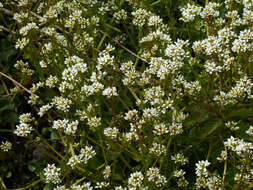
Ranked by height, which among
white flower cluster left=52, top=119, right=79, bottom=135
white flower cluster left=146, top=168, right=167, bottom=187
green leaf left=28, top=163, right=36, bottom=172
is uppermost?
white flower cluster left=52, top=119, right=79, bottom=135

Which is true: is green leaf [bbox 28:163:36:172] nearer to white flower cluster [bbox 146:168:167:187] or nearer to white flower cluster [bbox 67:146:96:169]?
white flower cluster [bbox 67:146:96:169]

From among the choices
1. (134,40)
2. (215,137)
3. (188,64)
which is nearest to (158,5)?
(134,40)

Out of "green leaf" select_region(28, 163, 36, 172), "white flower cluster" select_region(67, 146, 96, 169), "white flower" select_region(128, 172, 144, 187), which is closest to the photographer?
"white flower" select_region(128, 172, 144, 187)

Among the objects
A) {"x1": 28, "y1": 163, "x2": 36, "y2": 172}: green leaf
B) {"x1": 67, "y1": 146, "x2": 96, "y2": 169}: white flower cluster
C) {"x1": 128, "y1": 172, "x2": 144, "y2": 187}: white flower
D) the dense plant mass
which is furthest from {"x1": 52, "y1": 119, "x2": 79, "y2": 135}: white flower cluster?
{"x1": 28, "y1": 163, "x2": 36, "y2": 172}: green leaf

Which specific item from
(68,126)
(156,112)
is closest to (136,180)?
(156,112)

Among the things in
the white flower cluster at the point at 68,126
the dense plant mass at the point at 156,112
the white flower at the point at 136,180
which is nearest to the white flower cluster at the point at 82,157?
the dense plant mass at the point at 156,112

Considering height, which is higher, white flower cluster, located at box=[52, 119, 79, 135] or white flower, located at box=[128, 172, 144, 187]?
white flower cluster, located at box=[52, 119, 79, 135]

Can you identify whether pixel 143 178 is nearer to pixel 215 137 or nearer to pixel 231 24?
pixel 215 137

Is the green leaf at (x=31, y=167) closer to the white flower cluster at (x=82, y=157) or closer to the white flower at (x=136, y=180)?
the white flower cluster at (x=82, y=157)

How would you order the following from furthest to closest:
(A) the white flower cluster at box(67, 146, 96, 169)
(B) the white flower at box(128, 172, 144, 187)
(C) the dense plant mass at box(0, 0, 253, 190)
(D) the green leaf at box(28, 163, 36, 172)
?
(D) the green leaf at box(28, 163, 36, 172)
(A) the white flower cluster at box(67, 146, 96, 169)
(C) the dense plant mass at box(0, 0, 253, 190)
(B) the white flower at box(128, 172, 144, 187)

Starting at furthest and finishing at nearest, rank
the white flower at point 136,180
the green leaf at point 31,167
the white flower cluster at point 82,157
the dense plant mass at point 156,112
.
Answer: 1. the green leaf at point 31,167
2. the white flower cluster at point 82,157
3. the dense plant mass at point 156,112
4. the white flower at point 136,180

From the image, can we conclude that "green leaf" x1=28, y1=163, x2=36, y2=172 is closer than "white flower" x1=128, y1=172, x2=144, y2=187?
No
